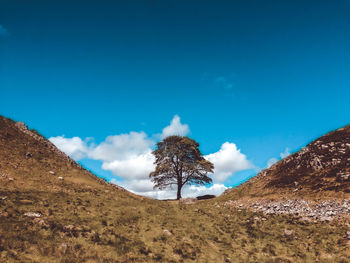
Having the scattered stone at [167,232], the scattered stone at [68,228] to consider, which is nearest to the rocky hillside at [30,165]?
the scattered stone at [68,228]

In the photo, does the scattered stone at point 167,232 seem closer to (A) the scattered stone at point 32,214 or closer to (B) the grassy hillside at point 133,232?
(B) the grassy hillside at point 133,232

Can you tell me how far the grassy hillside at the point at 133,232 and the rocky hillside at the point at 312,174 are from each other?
7363 millimetres

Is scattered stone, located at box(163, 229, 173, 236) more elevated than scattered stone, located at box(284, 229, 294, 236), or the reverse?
scattered stone, located at box(163, 229, 173, 236)

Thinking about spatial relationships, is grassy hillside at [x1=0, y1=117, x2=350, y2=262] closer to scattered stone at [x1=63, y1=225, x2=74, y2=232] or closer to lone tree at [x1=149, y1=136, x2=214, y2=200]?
scattered stone at [x1=63, y1=225, x2=74, y2=232]

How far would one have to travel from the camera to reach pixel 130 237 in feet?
63.3

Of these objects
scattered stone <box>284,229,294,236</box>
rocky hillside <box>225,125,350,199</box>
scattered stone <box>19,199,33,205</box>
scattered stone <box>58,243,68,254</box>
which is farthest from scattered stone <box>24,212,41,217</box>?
rocky hillside <box>225,125,350,199</box>

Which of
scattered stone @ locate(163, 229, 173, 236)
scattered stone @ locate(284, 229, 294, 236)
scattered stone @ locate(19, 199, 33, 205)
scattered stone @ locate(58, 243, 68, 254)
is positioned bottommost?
scattered stone @ locate(284, 229, 294, 236)

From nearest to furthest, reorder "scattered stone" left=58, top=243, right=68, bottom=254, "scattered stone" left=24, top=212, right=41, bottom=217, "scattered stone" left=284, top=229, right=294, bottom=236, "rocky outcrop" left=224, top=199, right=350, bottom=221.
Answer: "scattered stone" left=58, top=243, right=68, bottom=254 → "scattered stone" left=24, top=212, right=41, bottom=217 → "scattered stone" left=284, top=229, right=294, bottom=236 → "rocky outcrop" left=224, top=199, right=350, bottom=221

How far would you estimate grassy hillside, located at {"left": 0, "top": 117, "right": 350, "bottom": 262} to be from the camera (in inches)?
597

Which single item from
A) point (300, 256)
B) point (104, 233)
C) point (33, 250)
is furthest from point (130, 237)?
point (300, 256)

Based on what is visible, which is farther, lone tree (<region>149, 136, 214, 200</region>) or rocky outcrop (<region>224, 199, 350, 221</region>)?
lone tree (<region>149, 136, 214, 200</region>)

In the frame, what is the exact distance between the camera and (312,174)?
1468 inches

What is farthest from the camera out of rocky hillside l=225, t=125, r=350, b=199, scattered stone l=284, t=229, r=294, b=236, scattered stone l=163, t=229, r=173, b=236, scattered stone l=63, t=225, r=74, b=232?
rocky hillside l=225, t=125, r=350, b=199

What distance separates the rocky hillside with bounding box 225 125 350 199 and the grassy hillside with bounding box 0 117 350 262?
24.2ft
